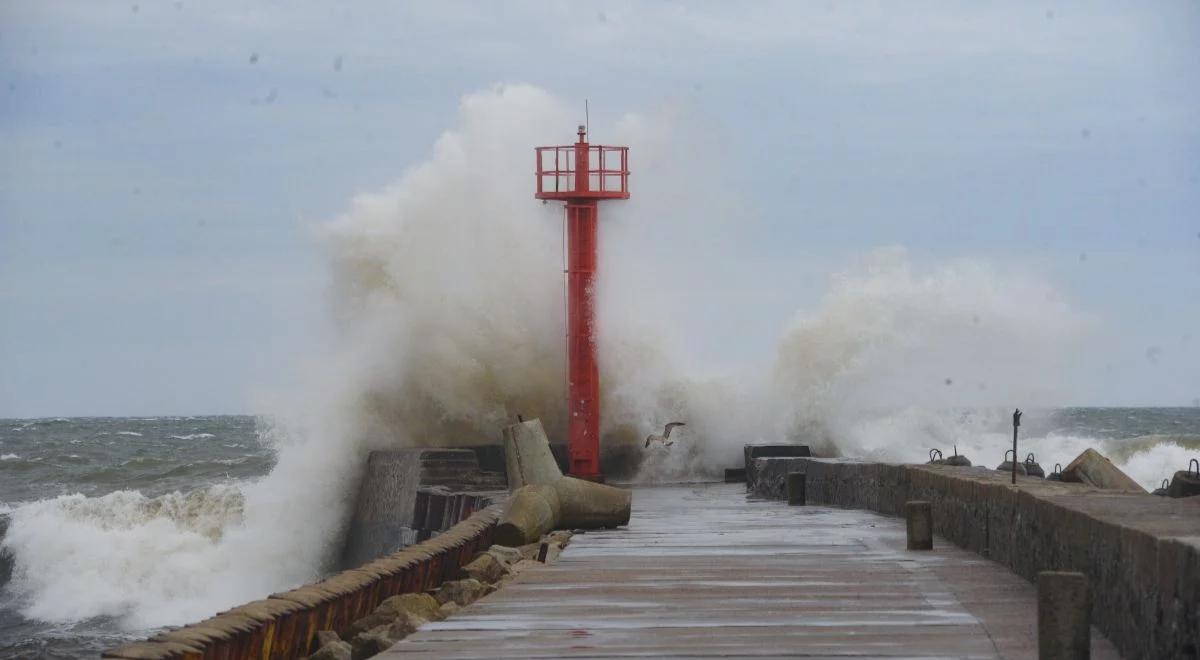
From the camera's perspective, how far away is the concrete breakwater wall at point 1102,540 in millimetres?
4770

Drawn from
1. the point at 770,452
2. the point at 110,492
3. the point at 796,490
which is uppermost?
the point at 770,452

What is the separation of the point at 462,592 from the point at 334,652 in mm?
1507

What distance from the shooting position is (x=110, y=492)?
138ft

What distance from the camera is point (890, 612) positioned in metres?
6.79

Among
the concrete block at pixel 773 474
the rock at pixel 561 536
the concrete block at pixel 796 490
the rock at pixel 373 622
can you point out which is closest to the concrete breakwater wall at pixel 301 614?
the rock at pixel 373 622

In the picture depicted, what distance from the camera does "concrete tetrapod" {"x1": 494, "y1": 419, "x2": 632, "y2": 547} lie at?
11414 mm

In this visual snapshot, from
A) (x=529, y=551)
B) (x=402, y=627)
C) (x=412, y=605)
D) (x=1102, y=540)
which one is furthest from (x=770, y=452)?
(x=1102, y=540)

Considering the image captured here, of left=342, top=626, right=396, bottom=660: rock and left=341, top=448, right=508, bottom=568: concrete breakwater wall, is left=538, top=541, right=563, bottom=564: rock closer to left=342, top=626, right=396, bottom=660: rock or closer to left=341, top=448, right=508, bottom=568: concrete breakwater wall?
left=342, top=626, right=396, bottom=660: rock

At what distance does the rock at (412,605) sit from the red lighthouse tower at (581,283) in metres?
13.7

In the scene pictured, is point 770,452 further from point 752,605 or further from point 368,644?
point 368,644

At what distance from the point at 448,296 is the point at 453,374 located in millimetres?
1420

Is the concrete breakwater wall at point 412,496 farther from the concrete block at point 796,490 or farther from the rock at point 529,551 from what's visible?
the rock at point 529,551

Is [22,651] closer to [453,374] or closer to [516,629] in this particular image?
[453,374]

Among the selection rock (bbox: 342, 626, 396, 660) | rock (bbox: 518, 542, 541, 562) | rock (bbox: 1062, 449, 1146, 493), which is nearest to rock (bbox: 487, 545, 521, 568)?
rock (bbox: 518, 542, 541, 562)
